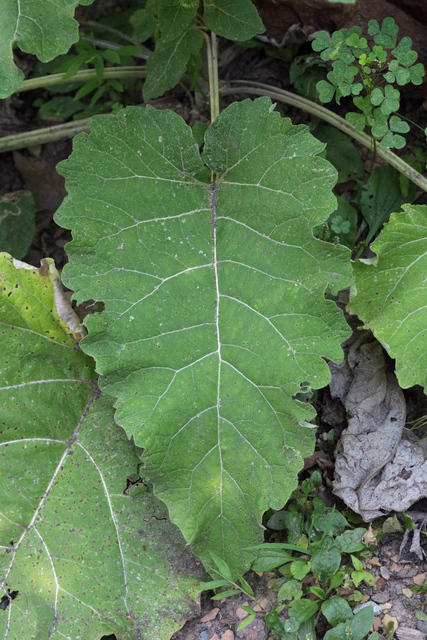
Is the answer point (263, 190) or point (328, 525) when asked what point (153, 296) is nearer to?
point (263, 190)

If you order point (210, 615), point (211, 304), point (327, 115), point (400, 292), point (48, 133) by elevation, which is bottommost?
point (210, 615)

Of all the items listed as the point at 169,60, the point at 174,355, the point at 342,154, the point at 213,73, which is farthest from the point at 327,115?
the point at 174,355

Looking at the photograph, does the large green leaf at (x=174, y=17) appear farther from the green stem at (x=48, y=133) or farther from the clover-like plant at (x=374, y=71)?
the green stem at (x=48, y=133)

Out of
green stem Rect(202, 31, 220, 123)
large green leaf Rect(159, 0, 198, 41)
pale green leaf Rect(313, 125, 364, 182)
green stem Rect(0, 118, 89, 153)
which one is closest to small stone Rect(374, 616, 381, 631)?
pale green leaf Rect(313, 125, 364, 182)

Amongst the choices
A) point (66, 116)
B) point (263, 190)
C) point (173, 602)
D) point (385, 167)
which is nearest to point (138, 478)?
point (173, 602)

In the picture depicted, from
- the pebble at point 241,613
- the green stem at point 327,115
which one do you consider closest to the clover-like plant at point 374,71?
the green stem at point 327,115

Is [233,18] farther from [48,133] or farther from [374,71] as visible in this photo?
[48,133]
